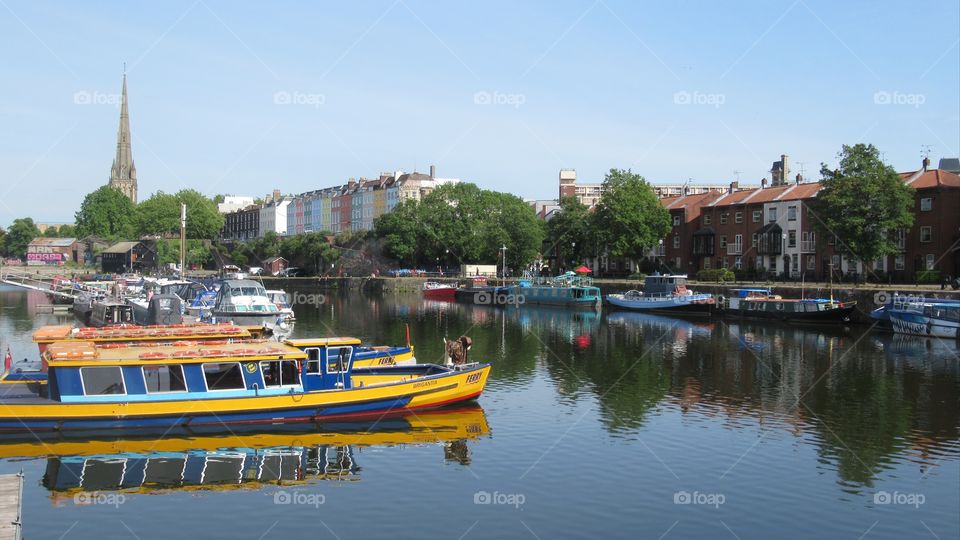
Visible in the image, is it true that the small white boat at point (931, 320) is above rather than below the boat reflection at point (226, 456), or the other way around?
above

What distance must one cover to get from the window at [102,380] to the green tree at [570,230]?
8907cm

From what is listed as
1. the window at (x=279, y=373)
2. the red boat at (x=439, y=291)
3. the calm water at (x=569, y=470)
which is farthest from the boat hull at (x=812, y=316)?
the window at (x=279, y=373)

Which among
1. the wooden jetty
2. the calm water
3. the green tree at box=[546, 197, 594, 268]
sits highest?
the green tree at box=[546, 197, 594, 268]

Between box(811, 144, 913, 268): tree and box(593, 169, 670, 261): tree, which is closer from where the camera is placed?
box(811, 144, 913, 268): tree

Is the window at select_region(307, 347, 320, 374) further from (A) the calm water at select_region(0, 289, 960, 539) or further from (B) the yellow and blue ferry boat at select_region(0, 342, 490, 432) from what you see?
(A) the calm water at select_region(0, 289, 960, 539)

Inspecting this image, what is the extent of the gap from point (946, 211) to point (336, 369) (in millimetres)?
65914

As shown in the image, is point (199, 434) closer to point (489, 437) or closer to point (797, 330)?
point (489, 437)

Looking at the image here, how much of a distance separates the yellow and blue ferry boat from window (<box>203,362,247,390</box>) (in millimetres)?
31

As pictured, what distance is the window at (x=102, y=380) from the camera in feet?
84.6

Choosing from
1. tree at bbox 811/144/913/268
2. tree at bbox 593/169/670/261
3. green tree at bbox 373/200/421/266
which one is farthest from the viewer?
green tree at bbox 373/200/421/266

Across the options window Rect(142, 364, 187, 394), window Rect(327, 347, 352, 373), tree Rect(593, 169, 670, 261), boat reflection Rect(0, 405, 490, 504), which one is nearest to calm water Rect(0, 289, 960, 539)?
boat reflection Rect(0, 405, 490, 504)

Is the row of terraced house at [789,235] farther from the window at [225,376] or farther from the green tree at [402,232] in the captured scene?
the window at [225,376]

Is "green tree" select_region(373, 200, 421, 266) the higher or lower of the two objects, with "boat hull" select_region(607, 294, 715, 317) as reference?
higher

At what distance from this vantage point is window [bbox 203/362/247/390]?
27.1m
